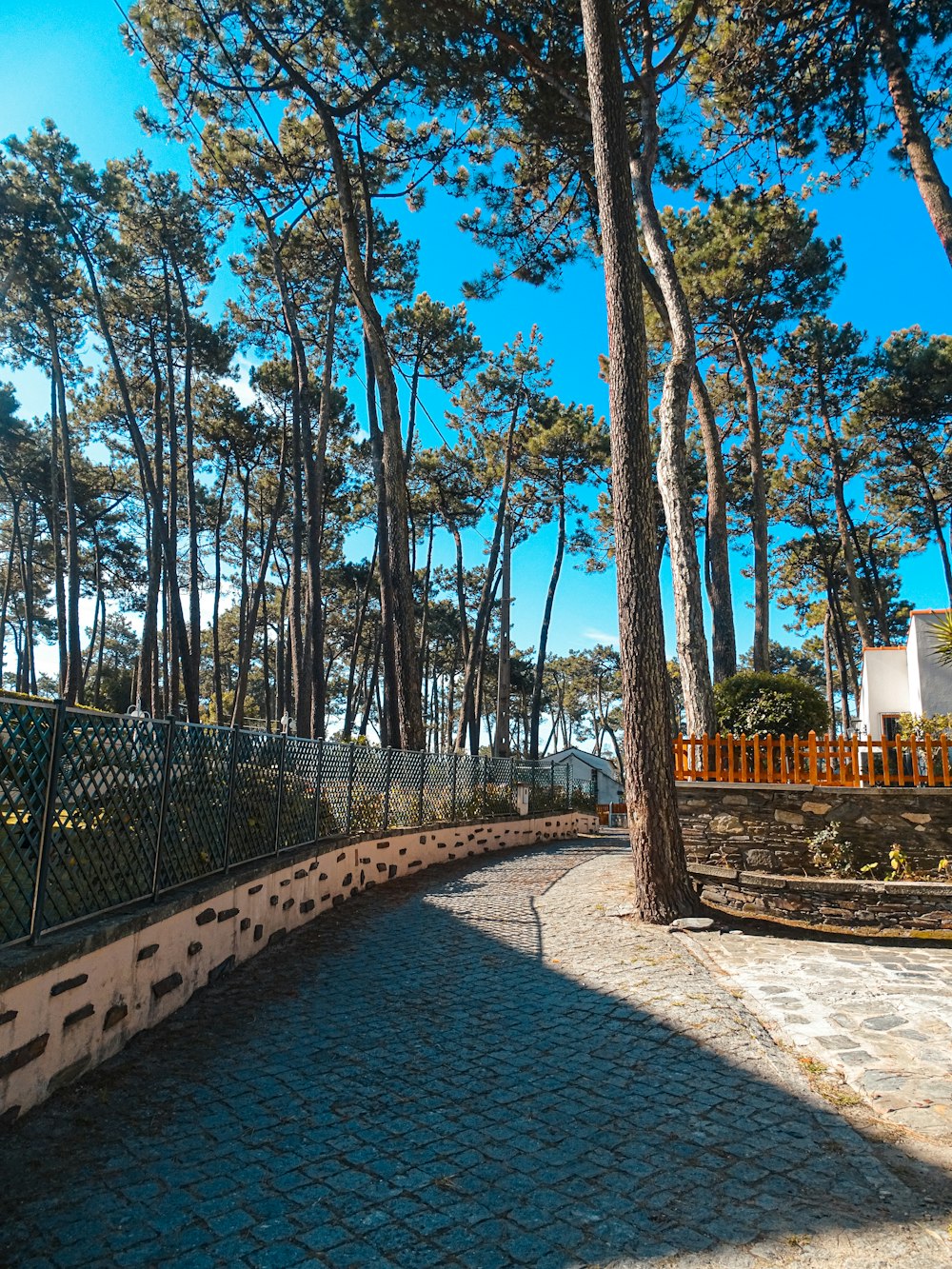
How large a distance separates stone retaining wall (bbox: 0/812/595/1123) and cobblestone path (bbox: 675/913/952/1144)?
3.22 m

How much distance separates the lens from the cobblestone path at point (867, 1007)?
342 centimetres

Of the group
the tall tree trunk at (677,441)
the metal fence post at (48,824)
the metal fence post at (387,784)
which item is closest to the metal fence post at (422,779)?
the metal fence post at (387,784)

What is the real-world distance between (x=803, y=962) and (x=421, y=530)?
78.0 feet

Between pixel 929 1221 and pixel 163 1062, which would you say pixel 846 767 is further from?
pixel 163 1062

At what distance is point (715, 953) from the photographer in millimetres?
5922

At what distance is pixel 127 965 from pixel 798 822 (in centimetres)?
641

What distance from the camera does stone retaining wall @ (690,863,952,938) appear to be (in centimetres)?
686

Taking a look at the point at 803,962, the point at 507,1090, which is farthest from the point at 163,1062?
the point at 803,962

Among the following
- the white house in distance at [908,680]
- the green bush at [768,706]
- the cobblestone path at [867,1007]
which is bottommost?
the cobblestone path at [867,1007]

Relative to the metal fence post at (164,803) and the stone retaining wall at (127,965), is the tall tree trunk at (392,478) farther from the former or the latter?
the metal fence post at (164,803)

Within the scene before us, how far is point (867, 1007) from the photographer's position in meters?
4.59

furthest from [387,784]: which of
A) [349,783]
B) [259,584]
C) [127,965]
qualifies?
[259,584]

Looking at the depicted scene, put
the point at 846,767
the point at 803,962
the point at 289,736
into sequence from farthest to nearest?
the point at 846,767, the point at 289,736, the point at 803,962

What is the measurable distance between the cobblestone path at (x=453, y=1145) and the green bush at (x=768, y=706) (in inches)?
199
